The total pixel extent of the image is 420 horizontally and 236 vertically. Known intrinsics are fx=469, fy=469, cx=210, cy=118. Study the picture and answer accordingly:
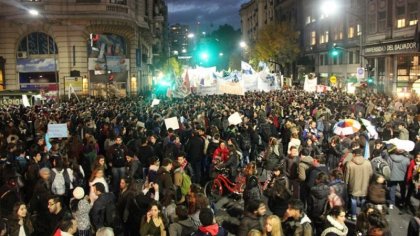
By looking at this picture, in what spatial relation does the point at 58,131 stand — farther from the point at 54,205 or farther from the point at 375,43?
the point at 375,43

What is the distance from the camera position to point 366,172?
9.77 m

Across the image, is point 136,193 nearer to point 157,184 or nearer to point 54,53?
point 157,184

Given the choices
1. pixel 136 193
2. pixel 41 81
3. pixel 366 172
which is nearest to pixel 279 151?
pixel 366 172

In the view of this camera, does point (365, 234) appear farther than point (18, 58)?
No

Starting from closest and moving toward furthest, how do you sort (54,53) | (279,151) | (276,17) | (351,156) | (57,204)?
(57,204) → (351,156) → (279,151) → (54,53) → (276,17)

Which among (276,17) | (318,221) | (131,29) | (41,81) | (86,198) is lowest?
(318,221)

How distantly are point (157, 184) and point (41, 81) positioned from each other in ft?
114

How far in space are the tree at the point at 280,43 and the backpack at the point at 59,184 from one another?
193ft

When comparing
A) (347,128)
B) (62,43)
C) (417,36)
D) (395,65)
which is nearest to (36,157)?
(347,128)

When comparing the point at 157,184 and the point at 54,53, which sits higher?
the point at 54,53

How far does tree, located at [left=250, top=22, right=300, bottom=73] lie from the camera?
217 ft

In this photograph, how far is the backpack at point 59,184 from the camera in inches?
381

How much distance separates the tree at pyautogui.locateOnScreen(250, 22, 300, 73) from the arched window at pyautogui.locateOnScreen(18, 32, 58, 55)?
116 ft

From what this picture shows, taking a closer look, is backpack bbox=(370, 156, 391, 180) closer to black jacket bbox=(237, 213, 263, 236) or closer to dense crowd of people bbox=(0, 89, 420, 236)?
dense crowd of people bbox=(0, 89, 420, 236)
